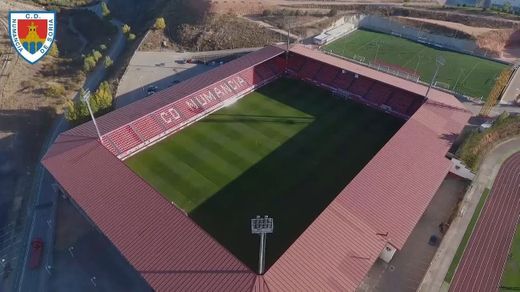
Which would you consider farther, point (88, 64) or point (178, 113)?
point (88, 64)

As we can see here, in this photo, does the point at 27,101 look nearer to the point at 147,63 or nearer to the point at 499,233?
the point at 147,63

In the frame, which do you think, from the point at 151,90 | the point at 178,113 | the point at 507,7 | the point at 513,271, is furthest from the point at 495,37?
the point at 151,90

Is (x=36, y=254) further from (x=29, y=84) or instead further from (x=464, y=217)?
(x=464, y=217)

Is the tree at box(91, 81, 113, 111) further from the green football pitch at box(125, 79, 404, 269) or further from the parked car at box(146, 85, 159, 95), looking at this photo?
the green football pitch at box(125, 79, 404, 269)

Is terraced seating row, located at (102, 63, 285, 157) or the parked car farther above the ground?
terraced seating row, located at (102, 63, 285, 157)

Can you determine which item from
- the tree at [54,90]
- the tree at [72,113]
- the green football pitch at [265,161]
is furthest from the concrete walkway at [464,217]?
the tree at [54,90]

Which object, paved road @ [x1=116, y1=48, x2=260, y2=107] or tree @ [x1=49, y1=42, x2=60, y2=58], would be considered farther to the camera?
tree @ [x1=49, y1=42, x2=60, y2=58]

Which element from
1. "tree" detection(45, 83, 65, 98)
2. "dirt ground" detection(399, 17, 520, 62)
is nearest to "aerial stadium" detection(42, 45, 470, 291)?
"tree" detection(45, 83, 65, 98)

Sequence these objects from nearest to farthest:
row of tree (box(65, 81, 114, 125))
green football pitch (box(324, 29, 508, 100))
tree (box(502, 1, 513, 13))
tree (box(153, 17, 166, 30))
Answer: row of tree (box(65, 81, 114, 125)) < green football pitch (box(324, 29, 508, 100)) < tree (box(153, 17, 166, 30)) < tree (box(502, 1, 513, 13))
